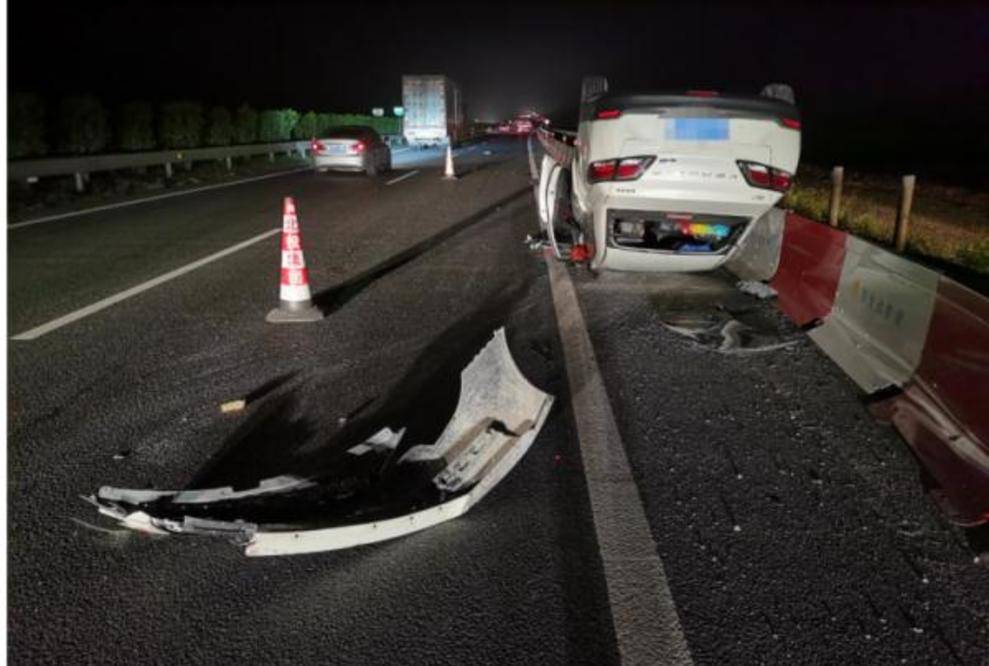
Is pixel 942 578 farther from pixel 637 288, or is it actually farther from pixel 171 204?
pixel 171 204

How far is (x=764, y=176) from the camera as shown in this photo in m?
6.11

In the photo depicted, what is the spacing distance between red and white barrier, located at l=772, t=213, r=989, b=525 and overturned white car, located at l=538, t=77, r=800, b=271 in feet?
2.16

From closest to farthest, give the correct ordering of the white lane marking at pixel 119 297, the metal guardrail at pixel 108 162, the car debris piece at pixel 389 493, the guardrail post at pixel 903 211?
the car debris piece at pixel 389 493 < the white lane marking at pixel 119 297 < the guardrail post at pixel 903 211 < the metal guardrail at pixel 108 162

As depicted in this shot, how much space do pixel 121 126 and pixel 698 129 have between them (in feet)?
78.5

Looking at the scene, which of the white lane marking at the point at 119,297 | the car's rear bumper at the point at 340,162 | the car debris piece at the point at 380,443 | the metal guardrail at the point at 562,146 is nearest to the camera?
the car debris piece at the point at 380,443

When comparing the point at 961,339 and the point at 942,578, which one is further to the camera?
the point at 961,339

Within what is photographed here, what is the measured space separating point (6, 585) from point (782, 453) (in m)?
3.38

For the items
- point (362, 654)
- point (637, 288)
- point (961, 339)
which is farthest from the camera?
point (637, 288)

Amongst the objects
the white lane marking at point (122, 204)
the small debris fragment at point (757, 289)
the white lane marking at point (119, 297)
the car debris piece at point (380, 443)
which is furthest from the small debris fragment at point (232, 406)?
the white lane marking at point (122, 204)

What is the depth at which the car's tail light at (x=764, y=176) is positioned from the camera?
6090mm

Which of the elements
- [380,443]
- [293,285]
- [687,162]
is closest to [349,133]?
[293,285]

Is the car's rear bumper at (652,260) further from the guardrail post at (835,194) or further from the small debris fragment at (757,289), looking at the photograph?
the guardrail post at (835,194)

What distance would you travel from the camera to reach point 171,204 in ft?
47.4

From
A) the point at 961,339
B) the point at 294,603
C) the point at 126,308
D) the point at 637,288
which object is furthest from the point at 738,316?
the point at 126,308
